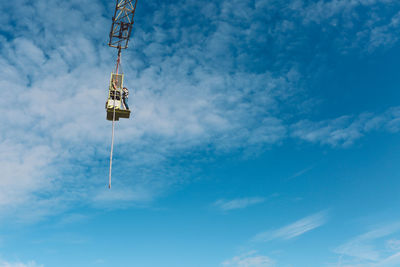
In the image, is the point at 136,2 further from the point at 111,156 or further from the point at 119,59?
the point at 111,156

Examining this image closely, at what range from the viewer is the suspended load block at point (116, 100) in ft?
134

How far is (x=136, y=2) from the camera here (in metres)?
55.5

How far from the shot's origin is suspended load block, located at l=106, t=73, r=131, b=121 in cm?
4075

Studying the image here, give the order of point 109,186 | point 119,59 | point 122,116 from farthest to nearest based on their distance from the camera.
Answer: point 119,59
point 122,116
point 109,186

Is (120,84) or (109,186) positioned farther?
(120,84)

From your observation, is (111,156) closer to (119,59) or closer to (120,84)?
(120,84)

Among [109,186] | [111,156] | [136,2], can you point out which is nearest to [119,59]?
[136,2]

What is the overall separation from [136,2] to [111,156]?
98.6 feet

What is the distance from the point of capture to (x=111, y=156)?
40188 millimetres

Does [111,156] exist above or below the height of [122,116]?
below

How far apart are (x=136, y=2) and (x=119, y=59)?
10.6 meters

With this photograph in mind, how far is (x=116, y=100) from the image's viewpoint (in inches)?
1644

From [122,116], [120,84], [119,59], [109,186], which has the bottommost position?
[109,186]

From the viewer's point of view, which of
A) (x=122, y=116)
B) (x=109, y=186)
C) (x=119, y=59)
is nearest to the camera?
(x=109, y=186)
